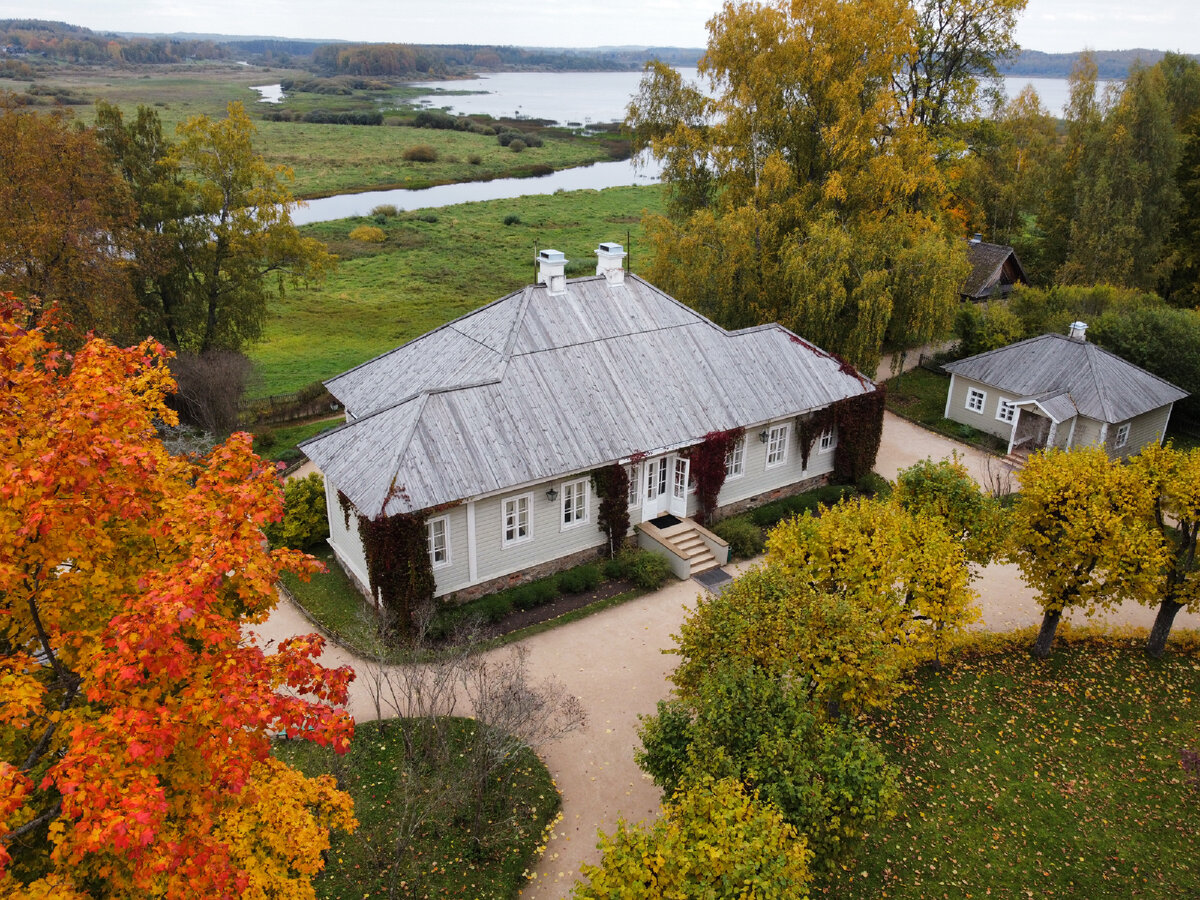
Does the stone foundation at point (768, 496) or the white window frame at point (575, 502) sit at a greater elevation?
the white window frame at point (575, 502)

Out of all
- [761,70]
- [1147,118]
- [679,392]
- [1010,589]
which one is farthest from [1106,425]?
[1147,118]

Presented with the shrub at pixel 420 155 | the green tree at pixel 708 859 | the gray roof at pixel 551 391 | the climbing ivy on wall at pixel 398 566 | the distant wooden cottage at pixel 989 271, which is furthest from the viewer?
the shrub at pixel 420 155

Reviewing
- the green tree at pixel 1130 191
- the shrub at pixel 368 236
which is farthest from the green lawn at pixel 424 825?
the shrub at pixel 368 236

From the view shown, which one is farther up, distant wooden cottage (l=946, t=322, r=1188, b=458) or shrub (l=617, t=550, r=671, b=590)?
distant wooden cottage (l=946, t=322, r=1188, b=458)

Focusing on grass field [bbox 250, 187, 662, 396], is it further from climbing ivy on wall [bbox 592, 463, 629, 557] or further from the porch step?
the porch step

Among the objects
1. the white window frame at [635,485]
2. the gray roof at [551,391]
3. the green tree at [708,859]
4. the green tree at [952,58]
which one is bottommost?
the white window frame at [635,485]

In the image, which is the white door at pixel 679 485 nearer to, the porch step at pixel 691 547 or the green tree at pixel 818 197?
the porch step at pixel 691 547

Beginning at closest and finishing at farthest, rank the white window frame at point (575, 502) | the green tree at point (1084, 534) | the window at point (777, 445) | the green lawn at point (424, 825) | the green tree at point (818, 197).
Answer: the green lawn at point (424, 825) → the green tree at point (1084, 534) → the white window frame at point (575, 502) → the window at point (777, 445) → the green tree at point (818, 197)

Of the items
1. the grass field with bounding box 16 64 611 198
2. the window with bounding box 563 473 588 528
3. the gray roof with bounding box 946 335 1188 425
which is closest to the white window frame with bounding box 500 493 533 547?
the window with bounding box 563 473 588 528
